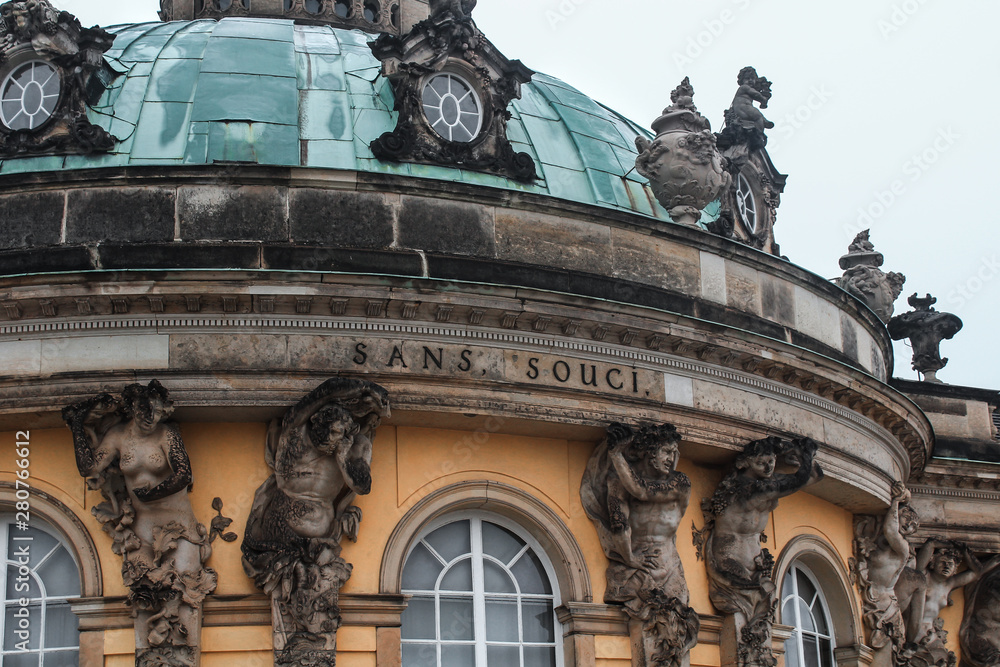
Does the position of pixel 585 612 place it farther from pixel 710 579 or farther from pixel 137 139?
pixel 137 139

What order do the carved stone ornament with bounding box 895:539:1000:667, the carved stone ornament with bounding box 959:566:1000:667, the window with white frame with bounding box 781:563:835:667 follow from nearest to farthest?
the window with white frame with bounding box 781:563:835:667
the carved stone ornament with bounding box 895:539:1000:667
the carved stone ornament with bounding box 959:566:1000:667

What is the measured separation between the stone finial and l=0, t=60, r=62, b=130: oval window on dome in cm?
1330

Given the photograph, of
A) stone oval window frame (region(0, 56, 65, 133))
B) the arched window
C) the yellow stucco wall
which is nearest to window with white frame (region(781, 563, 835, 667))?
the yellow stucco wall

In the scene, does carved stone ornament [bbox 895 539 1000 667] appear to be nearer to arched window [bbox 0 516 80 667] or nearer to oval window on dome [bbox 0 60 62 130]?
arched window [bbox 0 516 80 667]

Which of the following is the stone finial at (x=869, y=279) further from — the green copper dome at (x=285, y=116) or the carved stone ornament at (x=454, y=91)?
the carved stone ornament at (x=454, y=91)

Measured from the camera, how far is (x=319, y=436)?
17078 mm

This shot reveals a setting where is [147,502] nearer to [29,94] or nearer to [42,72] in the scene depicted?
[29,94]

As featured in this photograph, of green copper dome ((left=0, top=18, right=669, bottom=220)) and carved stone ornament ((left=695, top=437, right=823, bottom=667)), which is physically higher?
green copper dome ((left=0, top=18, right=669, bottom=220))

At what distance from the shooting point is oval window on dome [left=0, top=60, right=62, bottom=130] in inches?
790

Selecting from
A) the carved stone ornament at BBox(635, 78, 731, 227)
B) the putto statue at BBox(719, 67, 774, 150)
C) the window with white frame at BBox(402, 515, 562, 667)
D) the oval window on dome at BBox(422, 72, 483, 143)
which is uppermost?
the putto statue at BBox(719, 67, 774, 150)

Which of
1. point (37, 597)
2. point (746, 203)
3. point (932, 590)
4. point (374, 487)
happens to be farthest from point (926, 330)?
point (37, 597)

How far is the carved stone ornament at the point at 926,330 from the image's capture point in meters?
27.3

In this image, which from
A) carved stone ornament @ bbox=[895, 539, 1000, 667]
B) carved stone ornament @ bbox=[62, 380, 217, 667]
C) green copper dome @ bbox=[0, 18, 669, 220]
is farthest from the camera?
carved stone ornament @ bbox=[895, 539, 1000, 667]

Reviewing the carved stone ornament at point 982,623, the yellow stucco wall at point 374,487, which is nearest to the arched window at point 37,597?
the yellow stucco wall at point 374,487
